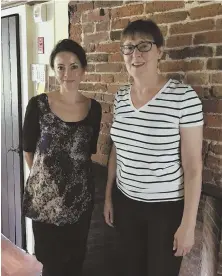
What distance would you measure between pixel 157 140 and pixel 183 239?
41 cm

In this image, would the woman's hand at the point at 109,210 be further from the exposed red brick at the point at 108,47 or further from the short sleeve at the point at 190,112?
the exposed red brick at the point at 108,47

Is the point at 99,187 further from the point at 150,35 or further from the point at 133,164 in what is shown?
the point at 150,35

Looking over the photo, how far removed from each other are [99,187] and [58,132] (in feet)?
2.23

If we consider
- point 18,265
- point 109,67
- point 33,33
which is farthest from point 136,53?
point 33,33

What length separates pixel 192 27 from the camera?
5.34 ft

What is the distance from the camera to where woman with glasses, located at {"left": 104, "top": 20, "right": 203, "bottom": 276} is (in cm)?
142

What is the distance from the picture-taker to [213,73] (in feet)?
5.10

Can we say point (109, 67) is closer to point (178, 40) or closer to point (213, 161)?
point (178, 40)

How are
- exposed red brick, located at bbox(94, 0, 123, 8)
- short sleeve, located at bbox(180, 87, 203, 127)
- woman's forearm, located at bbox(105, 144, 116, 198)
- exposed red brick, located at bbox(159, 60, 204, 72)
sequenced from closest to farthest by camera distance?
1. short sleeve, located at bbox(180, 87, 203, 127)
2. exposed red brick, located at bbox(159, 60, 204, 72)
3. woman's forearm, located at bbox(105, 144, 116, 198)
4. exposed red brick, located at bbox(94, 0, 123, 8)

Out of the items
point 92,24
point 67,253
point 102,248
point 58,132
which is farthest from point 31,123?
point 102,248

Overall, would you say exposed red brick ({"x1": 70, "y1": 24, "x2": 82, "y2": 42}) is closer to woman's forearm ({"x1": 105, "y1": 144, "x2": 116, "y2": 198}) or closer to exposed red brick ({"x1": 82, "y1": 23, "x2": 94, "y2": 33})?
exposed red brick ({"x1": 82, "y1": 23, "x2": 94, "y2": 33})

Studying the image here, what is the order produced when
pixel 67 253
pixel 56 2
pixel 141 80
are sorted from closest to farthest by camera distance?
pixel 141 80, pixel 67 253, pixel 56 2

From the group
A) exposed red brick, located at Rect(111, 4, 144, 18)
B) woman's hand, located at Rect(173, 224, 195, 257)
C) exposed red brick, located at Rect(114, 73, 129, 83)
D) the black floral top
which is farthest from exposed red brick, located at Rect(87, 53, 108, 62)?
woman's hand, located at Rect(173, 224, 195, 257)

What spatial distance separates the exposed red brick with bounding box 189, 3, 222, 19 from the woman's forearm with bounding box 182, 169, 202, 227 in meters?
0.66
